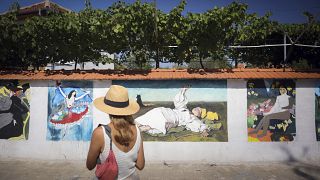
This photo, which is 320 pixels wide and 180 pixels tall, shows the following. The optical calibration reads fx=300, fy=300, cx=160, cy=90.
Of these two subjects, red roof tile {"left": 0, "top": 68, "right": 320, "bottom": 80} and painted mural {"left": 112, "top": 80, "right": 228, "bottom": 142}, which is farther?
painted mural {"left": 112, "top": 80, "right": 228, "bottom": 142}

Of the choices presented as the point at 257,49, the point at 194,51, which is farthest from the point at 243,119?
the point at 257,49

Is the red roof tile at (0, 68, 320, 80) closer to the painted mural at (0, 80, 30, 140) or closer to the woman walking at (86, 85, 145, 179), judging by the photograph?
the painted mural at (0, 80, 30, 140)

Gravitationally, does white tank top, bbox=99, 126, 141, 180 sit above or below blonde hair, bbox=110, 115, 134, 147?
below

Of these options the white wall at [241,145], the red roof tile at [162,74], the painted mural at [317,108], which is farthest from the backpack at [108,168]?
the painted mural at [317,108]

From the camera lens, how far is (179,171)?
8188 millimetres

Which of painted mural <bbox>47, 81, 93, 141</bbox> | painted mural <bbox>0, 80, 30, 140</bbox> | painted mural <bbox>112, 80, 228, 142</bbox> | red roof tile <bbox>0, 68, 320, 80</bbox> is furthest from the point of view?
painted mural <bbox>0, 80, 30, 140</bbox>

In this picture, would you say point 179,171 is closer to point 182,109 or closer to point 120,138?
point 182,109

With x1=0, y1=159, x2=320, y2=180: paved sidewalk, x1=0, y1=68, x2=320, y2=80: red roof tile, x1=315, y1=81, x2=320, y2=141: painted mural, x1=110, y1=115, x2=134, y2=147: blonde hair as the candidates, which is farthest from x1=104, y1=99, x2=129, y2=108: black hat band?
x1=315, y1=81, x2=320, y2=141: painted mural

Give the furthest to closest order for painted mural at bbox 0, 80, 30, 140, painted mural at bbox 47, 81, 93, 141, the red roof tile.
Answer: painted mural at bbox 0, 80, 30, 140 → painted mural at bbox 47, 81, 93, 141 → the red roof tile

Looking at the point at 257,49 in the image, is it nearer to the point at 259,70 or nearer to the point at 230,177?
the point at 259,70

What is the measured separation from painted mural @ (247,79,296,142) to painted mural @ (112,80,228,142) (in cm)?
81

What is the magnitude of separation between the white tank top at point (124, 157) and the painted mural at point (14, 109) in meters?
7.33

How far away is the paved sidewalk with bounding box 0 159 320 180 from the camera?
25.3 ft

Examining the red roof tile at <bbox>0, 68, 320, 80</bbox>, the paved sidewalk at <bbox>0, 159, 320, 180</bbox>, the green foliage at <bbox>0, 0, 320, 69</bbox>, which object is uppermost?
the green foliage at <bbox>0, 0, 320, 69</bbox>
